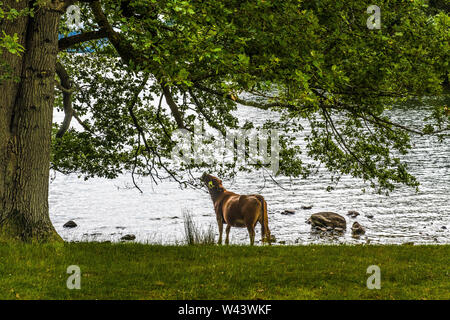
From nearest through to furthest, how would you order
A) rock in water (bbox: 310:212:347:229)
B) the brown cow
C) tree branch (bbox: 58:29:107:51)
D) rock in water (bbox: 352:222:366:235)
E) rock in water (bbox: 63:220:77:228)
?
tree branch (bbox: 58:29:107:51) → the brown cow → rock in water (bbox: 352:222:366:235) → rock in water (bbox: 310:212:347:229) → rock in water (bbox: 63:220:77:228)

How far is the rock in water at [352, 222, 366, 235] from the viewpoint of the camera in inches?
1052

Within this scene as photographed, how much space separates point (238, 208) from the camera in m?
18.3

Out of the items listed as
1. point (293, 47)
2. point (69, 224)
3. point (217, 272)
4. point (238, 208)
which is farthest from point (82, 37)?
point (69, 224)

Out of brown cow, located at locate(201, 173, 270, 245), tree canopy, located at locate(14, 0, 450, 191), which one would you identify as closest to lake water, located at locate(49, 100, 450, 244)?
brown cow, located at locate(201, 173, 270, 245)

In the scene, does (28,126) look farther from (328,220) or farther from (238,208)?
(328,220)

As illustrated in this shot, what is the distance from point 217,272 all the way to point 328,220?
19.7 m

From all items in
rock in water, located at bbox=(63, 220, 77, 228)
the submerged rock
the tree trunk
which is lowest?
rock in water, located at bbox=(63, 220, 77, 228)

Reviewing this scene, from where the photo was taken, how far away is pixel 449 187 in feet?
118

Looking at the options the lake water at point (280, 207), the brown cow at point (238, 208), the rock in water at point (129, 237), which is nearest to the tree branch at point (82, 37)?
the brown cow at point (238, 208)

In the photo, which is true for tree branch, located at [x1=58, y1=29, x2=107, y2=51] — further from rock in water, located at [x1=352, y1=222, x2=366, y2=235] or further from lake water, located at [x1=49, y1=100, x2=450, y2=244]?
rock in water, located at [x1=352, y1=222, x2=366, y2=235]

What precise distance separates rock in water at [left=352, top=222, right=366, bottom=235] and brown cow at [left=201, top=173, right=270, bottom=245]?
32.3 feet

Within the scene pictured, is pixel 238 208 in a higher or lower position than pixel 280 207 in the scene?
higher

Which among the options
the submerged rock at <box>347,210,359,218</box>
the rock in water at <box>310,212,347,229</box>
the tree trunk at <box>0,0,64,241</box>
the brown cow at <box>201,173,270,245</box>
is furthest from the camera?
the submerged rock at <box>347,210,359,218</box>
